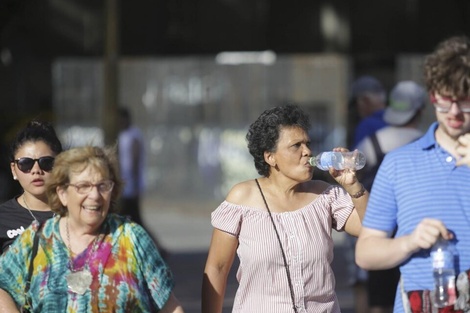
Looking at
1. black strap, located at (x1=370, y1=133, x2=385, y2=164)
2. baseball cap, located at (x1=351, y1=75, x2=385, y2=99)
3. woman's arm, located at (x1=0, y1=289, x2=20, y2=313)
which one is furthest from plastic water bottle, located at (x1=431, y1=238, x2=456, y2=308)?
baseball cap, located at (x1=351, y1=75, x2=385, y2=99)

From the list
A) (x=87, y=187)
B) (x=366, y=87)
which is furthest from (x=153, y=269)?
(x=366, y=87)

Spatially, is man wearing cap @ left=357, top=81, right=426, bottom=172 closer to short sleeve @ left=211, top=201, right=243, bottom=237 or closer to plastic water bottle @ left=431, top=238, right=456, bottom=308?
short sleeve @ left=211, top=201, right=243, bottom=237

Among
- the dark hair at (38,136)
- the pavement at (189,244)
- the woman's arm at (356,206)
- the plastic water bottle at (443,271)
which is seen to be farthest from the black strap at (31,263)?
the pavement at (189,244)

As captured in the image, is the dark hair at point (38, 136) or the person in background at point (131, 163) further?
the person in background at point (131, 163)

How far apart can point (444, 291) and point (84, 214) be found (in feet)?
A: 5.01

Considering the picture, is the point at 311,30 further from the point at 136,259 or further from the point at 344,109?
the point at 136,259

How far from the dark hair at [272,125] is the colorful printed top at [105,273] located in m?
0.92

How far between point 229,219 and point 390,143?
286 centimetres

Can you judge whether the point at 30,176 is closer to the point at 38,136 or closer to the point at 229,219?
the point at 38,136

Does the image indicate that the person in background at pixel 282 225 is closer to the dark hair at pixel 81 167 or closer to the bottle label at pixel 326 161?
the bottle label at pixel 326 161

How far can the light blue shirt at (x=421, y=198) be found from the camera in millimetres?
4027

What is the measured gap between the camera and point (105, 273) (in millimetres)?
4668

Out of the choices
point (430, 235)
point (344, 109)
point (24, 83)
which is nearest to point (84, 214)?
point (430, 235)

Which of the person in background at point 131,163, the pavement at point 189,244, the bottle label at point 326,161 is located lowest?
the pavement at point 189,244
